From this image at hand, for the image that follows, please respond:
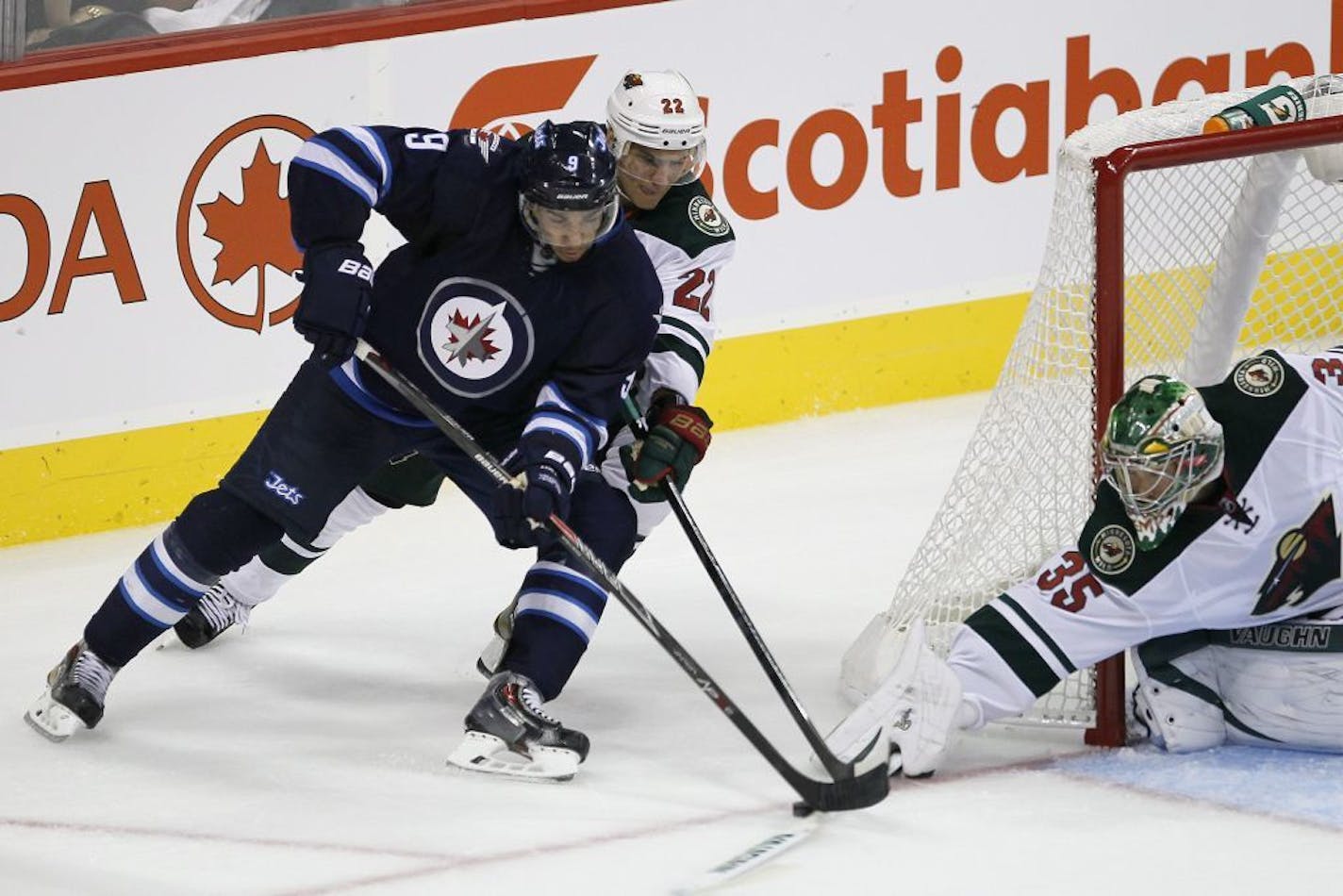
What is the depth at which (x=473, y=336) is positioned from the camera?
12.5ft

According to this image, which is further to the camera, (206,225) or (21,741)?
(206,225)

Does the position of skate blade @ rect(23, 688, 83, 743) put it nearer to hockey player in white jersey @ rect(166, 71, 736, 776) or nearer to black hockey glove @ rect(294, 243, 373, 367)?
hockey player in white jersey @ rect(166, 71, 736, 776)

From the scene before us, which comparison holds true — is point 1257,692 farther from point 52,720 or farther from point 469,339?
point 52,720

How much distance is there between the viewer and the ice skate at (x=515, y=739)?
380 centimetres

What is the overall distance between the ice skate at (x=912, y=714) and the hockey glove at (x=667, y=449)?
0.49m

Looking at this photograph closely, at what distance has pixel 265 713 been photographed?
13.8 ft

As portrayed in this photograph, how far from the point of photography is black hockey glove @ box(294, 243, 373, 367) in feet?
12.1

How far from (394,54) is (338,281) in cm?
185

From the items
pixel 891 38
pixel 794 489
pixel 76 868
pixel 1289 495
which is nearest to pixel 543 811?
pixel 76 868

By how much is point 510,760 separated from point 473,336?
0.67 meters

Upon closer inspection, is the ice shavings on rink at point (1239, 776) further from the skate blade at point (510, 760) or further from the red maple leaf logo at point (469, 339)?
the red maple leaf logo at point (469, 339)

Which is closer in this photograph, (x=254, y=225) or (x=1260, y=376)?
(x=1260, y=376)

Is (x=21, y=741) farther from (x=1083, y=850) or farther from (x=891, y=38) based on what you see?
(x=891, y=38)

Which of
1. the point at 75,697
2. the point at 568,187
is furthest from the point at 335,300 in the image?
the point at 75,697
